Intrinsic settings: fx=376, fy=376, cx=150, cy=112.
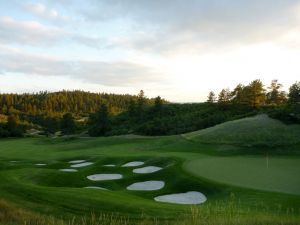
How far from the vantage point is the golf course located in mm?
14859

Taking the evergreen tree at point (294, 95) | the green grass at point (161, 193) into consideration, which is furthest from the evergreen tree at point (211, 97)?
the green grass at point (161, 193)

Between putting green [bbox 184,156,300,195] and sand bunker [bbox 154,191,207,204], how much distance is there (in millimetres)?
1695

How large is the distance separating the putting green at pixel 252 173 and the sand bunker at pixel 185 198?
1.69 meters

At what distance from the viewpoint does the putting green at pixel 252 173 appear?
838 inches

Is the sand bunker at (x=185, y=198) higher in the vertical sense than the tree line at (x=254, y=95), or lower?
lower

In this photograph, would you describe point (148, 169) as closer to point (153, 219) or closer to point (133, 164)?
point (133, 164)

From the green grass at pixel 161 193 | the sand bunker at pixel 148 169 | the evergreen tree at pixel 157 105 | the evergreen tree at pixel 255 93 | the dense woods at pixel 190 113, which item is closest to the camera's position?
the green grass at pixel 161 193

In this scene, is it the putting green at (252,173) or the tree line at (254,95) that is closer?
the putting green at (252,173)

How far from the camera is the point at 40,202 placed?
58.2 feet

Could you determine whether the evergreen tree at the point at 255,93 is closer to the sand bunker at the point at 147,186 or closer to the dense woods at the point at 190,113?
the dense woods at the point at 190,113

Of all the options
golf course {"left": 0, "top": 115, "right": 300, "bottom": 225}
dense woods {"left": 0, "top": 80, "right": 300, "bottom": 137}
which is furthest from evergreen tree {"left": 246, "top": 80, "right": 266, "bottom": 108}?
golf course {"left": 0, "top": 115, "right": 300, "bottom": 225}

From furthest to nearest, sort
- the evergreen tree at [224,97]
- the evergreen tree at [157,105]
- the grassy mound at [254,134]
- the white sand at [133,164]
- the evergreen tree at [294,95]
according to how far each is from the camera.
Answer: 1. the evergreen tree at [157,105]
2. the evergreen tree at [224,97]
3. the evergreen tree at [294,95]
4. the grassy mound at [254,134]
5. the white sand at [133,164]

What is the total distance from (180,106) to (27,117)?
9942 centimetres

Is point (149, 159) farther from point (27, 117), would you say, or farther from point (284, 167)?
point (27, 117)
